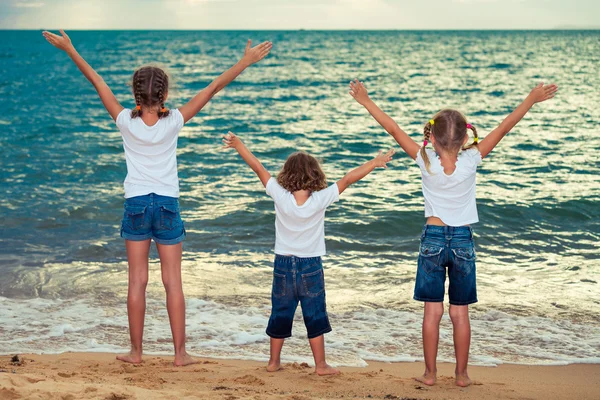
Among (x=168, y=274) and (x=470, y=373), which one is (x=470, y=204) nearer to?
(x=470, y=373)

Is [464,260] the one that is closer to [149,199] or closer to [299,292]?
[299,292]

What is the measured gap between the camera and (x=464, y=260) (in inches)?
164

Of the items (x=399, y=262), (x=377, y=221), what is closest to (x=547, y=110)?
(x=377, y=221)

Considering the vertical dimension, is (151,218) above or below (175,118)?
below

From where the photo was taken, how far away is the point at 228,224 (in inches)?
390

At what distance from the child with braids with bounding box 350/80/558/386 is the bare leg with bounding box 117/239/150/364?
180 centimetres

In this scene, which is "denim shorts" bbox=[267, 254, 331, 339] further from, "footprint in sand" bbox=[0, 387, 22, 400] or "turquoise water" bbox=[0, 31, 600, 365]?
"footprint in sand" bbox=[0, 387, 22, 400]

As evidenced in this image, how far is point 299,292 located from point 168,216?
0.98 m

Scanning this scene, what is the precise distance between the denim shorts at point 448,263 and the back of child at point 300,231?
0.59 m

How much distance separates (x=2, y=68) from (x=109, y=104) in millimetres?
50295

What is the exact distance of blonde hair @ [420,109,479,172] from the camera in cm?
417

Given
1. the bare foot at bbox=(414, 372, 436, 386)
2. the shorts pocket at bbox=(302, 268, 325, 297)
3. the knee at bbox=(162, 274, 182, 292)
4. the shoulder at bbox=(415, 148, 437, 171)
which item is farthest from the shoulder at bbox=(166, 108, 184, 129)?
the bare foot at bbox=(414, 372, 436, 386)

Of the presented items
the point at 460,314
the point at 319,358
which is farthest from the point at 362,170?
the point at 319,358

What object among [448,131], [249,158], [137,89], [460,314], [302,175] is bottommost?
[460,314]
